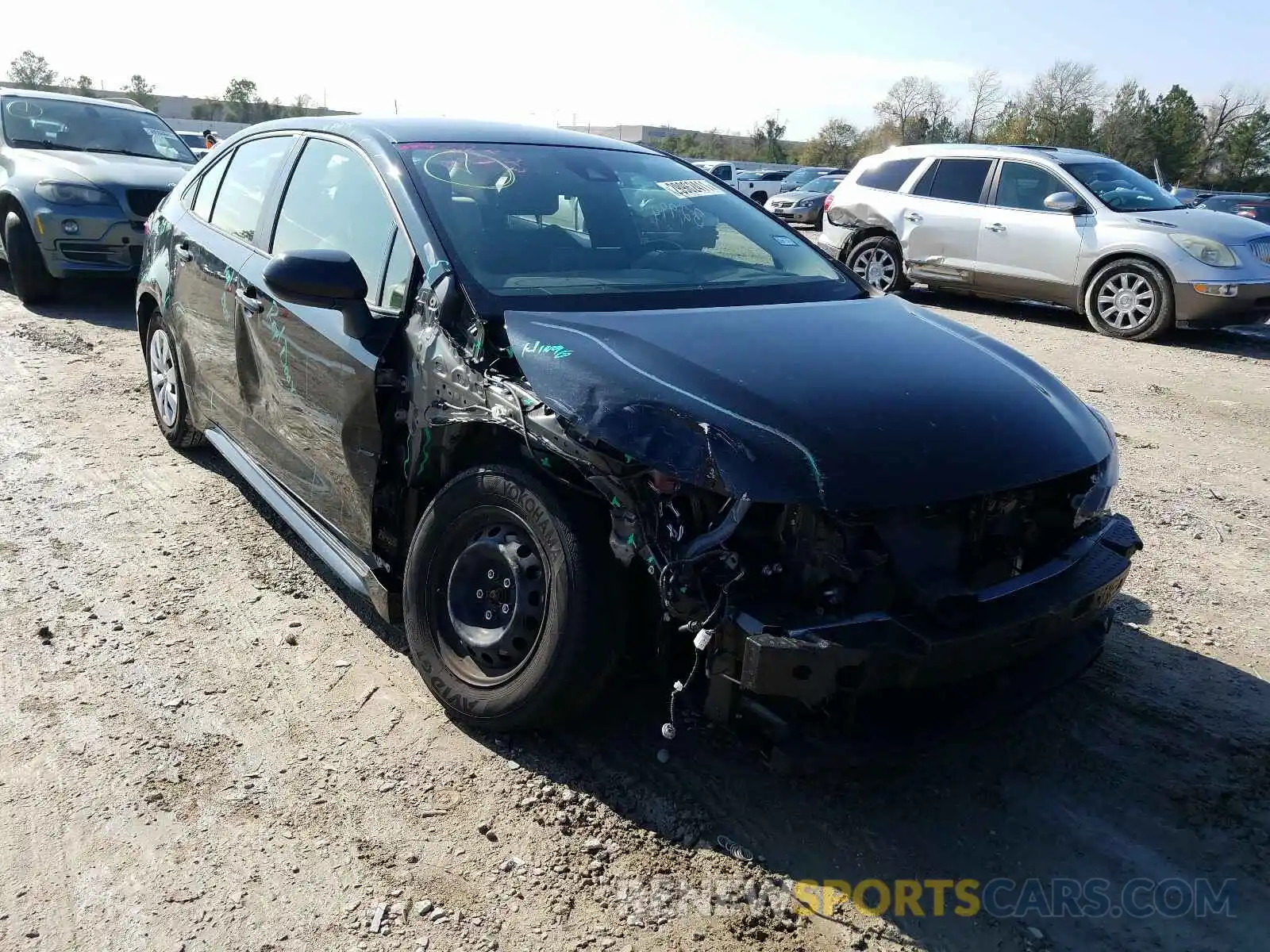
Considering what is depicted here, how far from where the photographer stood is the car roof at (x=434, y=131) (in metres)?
3.49

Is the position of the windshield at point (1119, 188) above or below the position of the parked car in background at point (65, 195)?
above

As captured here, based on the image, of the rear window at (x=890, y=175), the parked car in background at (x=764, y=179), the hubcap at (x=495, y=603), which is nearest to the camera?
the hubcap at (x=495, y=603)

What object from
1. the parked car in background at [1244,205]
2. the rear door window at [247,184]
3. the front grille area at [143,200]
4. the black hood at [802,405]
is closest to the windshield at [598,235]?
the black hood at [802,405]

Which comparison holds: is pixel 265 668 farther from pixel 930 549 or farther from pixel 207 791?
pixel 930 549

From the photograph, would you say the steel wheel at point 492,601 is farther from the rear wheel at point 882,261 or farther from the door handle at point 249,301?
the rear wheel at point 882,261

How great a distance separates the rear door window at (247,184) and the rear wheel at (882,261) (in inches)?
314

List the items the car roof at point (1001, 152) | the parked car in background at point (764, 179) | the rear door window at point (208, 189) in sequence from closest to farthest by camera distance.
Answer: the rear door window at point (208, 189) < the car roof at point (1001, 152) < the parked car in background at point (764, 179)

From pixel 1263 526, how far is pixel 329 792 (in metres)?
4.50

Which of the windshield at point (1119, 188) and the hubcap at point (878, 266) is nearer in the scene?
the windshield at point (1119, 188)

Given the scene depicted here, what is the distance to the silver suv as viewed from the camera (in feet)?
29.0

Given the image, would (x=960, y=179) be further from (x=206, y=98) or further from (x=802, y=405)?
(x=206, y=98)

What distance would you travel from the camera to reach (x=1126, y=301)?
9.25 meters

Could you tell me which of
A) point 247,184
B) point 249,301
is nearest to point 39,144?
point 247,184

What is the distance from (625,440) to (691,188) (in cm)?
198
